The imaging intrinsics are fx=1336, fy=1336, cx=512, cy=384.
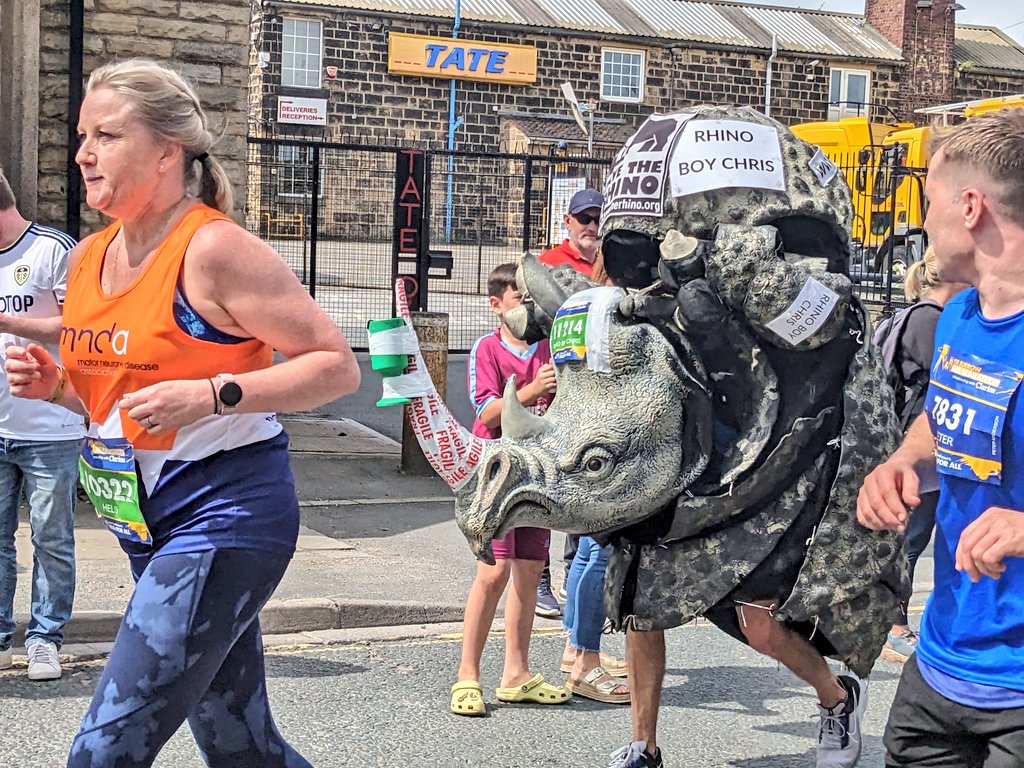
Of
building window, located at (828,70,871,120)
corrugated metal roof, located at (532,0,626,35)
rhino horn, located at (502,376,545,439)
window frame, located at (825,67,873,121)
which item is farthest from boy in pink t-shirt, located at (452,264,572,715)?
building window, located at (828,70,871,120)

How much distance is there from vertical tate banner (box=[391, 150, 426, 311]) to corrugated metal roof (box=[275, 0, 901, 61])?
24.0 metres

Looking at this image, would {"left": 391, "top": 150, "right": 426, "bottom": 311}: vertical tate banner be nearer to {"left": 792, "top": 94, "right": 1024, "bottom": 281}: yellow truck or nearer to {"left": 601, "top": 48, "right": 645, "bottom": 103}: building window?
{"left": 792, "top": 94, "right": 1024, "bottom": 281}: yellow truck

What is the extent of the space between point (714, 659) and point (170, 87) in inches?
160

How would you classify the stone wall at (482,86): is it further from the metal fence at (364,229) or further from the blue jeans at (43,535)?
the blue jeans at (43,535)

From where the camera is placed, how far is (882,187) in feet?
69.0

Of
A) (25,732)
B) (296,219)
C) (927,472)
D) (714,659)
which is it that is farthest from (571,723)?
(296,219)

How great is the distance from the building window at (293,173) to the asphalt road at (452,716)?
9.81 meters

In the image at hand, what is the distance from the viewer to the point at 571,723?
17.1 ft

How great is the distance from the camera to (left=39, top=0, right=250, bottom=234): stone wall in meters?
9.16

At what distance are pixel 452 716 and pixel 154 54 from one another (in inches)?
243

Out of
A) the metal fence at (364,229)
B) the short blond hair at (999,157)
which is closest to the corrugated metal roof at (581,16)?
the metal fence at (364,229)

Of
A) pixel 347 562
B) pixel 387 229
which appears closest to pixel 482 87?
pixel 387 229

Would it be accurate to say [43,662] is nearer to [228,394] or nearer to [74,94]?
[228,394]

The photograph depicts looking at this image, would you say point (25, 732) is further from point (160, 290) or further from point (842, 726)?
point (842, 726)
